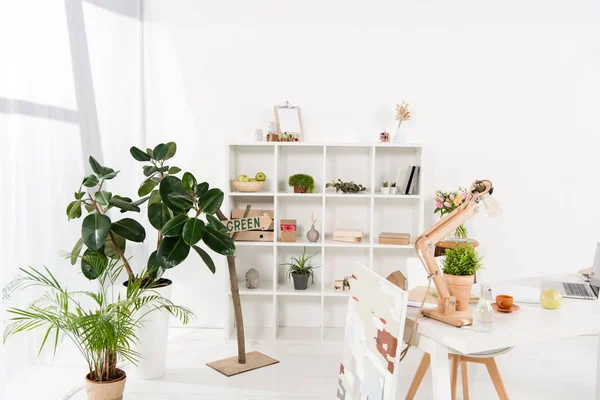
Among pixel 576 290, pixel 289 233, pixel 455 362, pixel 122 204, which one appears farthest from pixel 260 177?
pixel 576 290

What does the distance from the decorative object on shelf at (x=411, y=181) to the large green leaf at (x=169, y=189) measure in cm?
166

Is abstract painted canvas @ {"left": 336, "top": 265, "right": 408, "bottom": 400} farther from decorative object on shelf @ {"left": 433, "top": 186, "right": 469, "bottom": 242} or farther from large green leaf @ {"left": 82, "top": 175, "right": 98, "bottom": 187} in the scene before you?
decorative object on shelf @ {"left": 433, "top": 186, "right": 469, "bottom": 242}

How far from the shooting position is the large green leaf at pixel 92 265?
2959 millimetres

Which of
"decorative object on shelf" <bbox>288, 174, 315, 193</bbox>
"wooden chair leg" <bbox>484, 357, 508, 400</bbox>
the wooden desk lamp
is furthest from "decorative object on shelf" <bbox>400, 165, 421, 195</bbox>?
the wooden desk lamp

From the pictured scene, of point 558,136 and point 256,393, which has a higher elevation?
A: point 558,136

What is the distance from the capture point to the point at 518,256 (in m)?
4.26

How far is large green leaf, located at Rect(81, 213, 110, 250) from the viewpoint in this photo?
2791 millimetres

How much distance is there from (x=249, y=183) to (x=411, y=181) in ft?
3.94

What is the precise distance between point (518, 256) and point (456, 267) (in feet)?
7.64

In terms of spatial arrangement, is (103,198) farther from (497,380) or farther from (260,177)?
(497,380)

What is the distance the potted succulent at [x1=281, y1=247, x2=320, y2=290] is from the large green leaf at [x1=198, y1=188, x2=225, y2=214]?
3.45 ft

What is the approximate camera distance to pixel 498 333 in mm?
2023

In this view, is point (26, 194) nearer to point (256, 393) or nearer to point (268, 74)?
point (256, 393)

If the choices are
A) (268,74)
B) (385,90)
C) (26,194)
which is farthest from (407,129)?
(26,194)
